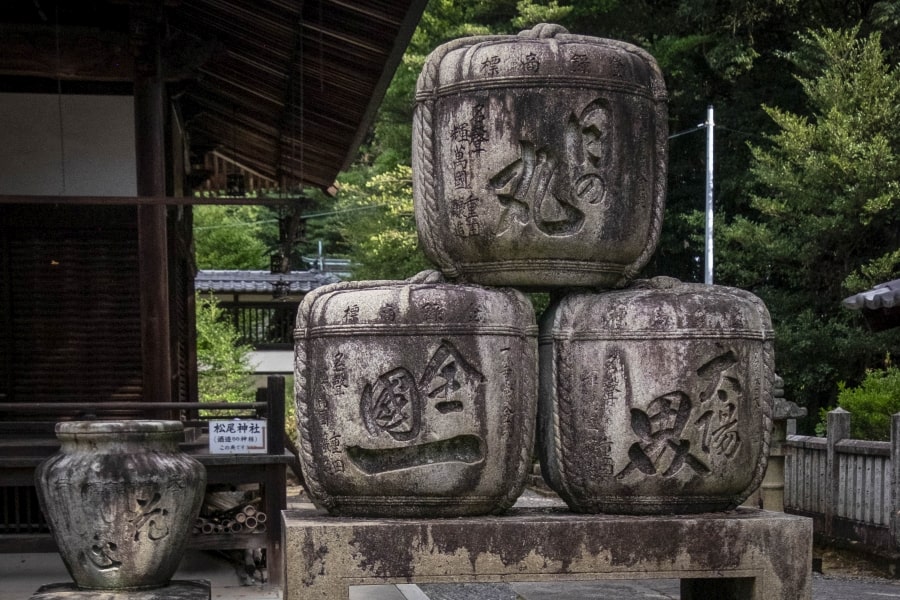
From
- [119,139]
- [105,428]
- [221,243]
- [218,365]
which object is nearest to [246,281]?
[221,243]

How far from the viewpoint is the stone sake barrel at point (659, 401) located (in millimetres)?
4977

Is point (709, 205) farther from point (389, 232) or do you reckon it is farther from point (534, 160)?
point (534, 160)

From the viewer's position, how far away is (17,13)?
10.7 meters

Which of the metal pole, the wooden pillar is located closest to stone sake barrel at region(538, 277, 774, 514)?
the wooden pillar

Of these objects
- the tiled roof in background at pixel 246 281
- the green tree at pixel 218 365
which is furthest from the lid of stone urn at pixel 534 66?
the tiled roof in background at pixel 246 281

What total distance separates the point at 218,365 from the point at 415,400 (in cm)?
1836

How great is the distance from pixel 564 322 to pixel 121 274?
7381 mm

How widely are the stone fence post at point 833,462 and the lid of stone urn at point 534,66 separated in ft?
24.9

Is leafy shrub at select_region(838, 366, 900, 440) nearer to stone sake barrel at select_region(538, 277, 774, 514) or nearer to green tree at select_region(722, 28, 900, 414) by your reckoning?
green tree at select_region(722, 28, 900, 414)

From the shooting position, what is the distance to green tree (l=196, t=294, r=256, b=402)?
22.3 m

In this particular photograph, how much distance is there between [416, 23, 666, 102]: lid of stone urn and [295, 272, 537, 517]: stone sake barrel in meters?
0.94

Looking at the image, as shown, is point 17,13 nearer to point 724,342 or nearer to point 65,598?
point 65,598

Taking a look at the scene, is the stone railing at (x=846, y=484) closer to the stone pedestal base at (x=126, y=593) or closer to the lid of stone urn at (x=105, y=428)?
the stone pedestal base at (x=126, y=593)

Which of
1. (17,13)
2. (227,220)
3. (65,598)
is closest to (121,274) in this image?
(17,13)
